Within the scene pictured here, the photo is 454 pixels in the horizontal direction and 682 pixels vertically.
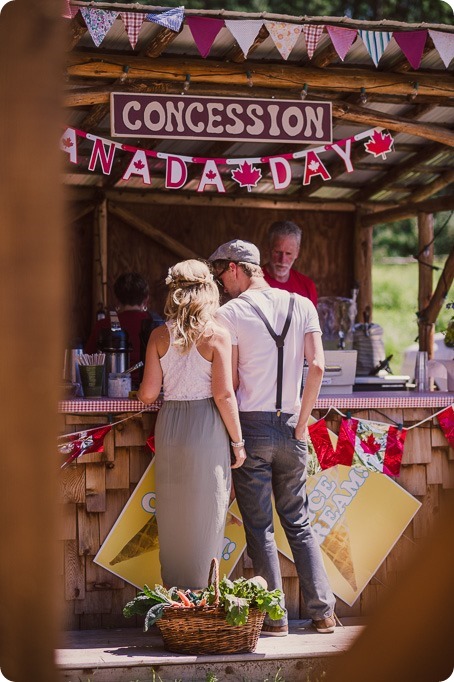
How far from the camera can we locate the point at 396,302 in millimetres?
26984

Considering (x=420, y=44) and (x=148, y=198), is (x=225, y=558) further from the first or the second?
(x=148, y=198)

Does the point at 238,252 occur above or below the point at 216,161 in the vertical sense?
below

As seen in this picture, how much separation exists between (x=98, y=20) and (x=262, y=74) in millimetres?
1356

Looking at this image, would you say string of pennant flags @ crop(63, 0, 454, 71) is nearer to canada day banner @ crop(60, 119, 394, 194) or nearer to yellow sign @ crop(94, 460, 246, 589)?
canada day banner @ crop(60, 119, 394, 194)

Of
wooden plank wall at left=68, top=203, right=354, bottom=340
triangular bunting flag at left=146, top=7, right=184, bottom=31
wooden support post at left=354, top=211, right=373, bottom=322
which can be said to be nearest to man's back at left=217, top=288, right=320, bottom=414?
triangular bunting flag at left=146, top=7, right=184, bottom=31

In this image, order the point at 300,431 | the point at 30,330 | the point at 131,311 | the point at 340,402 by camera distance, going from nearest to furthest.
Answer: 1. the point at 30,330
2. the point at 300,431
3. the point at 340,402
4. the point at 131,311

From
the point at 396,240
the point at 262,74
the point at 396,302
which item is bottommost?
the point at 396,302

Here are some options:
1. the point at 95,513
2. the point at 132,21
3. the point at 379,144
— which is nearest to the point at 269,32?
the point at 132,21

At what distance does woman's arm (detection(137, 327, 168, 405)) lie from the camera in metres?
5.12

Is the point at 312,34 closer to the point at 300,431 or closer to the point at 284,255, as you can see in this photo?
the point at 284,255

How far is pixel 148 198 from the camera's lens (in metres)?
10.7

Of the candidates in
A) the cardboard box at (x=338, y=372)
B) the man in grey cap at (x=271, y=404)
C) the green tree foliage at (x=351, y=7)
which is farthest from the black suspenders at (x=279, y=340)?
the green tree foliage at (x=351, y=7)

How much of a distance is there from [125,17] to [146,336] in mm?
1828

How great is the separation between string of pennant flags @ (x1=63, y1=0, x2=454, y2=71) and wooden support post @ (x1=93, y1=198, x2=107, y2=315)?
4819 mm
